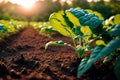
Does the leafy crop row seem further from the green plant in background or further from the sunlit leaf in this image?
the sunlit leaf

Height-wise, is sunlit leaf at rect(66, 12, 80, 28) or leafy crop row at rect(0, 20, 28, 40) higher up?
leafy crop row at rect(0, 20, 28, 40)

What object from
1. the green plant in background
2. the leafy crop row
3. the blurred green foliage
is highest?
the blurred green foliage

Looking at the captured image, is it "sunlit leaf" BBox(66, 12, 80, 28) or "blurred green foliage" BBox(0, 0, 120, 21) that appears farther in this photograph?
"blurred green foliage" BBox(0, 0, 120, 21)

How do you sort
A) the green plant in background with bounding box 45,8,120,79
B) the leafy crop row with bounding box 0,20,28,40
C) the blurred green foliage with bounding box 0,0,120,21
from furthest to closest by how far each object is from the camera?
the blurred green foliage with bounding box 0,0,120,21, the leafy crop row with bounding box 0,20,28,40, the green plant in background with bounding box 45,8,120,79

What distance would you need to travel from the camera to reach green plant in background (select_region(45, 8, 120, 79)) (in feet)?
7.47

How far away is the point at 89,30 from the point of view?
3.32 metres

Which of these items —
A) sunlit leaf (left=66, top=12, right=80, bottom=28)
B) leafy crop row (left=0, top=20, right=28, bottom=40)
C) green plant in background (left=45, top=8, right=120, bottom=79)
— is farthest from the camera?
leafy crop row (left=0, top=20, right=28, bottom=40)

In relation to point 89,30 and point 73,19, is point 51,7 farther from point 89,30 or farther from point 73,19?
point 89,30

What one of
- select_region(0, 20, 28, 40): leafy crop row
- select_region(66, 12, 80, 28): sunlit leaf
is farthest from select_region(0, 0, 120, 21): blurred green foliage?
select_region(66, 12, 80, 28): sunlit leaf

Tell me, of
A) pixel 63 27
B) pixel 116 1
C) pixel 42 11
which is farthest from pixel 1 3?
pixel 63 27

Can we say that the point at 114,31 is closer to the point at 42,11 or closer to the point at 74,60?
the point at 74,60

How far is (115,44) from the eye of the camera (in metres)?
2.12

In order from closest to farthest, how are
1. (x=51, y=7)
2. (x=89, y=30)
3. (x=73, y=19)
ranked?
(x=89, y=30)
(x=73, y=19)
(x=51, y=7)

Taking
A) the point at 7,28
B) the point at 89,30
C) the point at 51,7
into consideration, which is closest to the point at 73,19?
the point at 89,30
